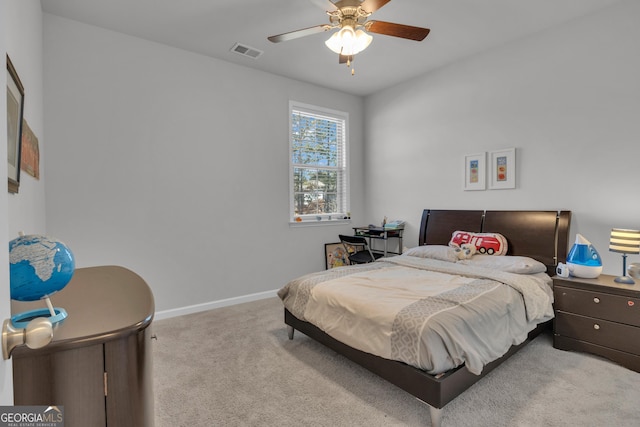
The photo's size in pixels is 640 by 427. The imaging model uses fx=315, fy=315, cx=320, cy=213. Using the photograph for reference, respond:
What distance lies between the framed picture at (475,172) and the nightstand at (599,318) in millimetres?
1389

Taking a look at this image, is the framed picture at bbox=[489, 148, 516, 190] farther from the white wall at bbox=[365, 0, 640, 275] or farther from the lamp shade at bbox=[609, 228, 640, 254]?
the lamp shade at bbox=[609, 228, 640, 254]

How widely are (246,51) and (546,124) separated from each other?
324cm

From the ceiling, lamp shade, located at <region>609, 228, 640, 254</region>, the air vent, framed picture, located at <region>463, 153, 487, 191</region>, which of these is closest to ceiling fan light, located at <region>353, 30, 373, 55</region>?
the ceiling

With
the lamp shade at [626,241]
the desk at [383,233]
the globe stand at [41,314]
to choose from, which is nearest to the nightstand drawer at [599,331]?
the lamp shade at [626,241]

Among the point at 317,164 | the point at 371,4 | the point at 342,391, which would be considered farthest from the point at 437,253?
the point at 371,4

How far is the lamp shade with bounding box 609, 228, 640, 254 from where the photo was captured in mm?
2355

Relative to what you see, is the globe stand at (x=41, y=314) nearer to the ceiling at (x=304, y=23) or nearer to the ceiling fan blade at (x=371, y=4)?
the ceiling fan blade at (x=371, y=4)

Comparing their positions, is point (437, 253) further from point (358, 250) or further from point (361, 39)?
point (361, 39)

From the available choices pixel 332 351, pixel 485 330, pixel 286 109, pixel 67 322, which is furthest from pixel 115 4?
pixel 485 330

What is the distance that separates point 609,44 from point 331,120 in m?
3.10

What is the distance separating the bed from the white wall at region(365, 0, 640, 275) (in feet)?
0.98

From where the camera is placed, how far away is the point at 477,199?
372cm

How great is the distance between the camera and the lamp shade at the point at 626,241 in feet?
7.73

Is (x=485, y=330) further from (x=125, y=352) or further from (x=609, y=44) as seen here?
(x=609, y=44)
